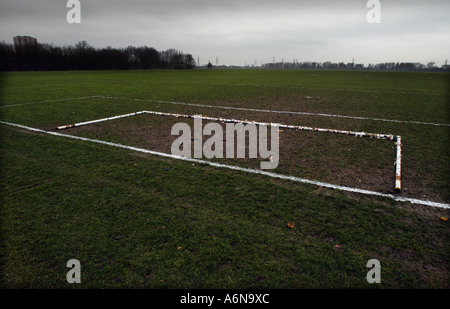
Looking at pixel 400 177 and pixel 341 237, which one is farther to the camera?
pixel 400 177

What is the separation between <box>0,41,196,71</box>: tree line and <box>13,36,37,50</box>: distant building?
41.2 inches

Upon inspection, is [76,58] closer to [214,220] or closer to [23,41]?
[23,41]

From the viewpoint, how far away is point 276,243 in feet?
8.93

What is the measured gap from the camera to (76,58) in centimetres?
6681

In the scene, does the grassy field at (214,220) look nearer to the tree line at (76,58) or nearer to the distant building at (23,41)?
the tree line at (76,58)

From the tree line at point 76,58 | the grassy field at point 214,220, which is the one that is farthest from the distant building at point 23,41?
the grassy field at point 214,220

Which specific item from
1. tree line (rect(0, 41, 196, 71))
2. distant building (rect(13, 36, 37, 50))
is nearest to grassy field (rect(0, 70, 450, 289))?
tree line (rect(0, 41, 196, 71))

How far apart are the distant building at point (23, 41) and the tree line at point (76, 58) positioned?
3.43 feet

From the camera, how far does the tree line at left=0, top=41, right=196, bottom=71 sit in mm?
58469

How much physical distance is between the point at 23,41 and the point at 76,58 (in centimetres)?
1582
